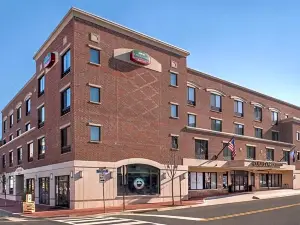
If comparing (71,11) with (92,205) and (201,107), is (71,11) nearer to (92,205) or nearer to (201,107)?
(92,205)

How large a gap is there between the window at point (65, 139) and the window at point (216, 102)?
20.5m

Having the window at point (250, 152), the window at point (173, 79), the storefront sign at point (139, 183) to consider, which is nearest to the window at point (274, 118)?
the window at point (250, 152)

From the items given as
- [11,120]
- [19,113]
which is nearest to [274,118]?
[19,113]

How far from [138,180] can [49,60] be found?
13940mm

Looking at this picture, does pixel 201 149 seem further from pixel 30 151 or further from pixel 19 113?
pixel 19 113

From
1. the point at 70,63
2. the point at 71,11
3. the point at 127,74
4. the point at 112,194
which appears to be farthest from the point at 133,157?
the point at 71,11

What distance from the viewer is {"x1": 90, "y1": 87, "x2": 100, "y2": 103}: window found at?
108 feet

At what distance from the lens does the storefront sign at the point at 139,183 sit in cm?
3504

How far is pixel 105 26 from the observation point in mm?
34250

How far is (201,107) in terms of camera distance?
1815 inches

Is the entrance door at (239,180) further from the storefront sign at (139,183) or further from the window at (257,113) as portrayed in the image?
the storefront sign at (139,183)

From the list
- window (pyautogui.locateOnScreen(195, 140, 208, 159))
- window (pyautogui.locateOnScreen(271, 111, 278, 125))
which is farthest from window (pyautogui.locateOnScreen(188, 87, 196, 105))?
window (pyautogui.locateOnScreen(271, 111, 278, 125))

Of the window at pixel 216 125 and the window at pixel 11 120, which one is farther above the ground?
the window at pixel 11 120

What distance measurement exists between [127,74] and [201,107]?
13.6 metres
